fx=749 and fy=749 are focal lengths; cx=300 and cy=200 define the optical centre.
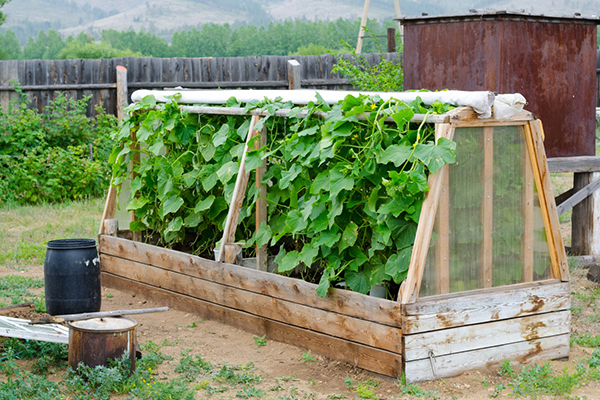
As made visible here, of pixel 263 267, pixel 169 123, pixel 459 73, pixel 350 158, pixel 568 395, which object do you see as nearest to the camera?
pixel 568 395

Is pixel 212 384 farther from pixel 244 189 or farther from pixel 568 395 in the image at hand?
pixel 568 395

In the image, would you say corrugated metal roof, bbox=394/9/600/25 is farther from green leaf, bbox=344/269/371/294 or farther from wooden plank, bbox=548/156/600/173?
green leaf, bbox=344/269/371/294

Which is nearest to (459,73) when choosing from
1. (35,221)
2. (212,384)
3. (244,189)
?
(244,189)

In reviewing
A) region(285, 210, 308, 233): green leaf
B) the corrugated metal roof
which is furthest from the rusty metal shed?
region(285, 210, 308, 233): green leaf

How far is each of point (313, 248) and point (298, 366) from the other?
77 cm

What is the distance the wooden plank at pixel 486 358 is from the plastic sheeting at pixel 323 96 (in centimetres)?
144

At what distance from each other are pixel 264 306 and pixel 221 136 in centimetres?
141

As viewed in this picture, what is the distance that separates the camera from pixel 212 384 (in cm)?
448

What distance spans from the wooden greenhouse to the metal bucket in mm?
1211

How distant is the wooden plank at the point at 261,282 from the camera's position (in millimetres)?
4480

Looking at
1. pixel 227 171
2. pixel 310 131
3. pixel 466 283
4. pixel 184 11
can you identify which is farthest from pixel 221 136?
pixel 184 11

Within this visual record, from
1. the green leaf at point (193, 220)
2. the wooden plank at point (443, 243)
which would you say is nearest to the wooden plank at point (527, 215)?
the wooden plank at point (443, 243)

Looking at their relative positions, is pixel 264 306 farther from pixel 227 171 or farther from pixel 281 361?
pixel 227 171

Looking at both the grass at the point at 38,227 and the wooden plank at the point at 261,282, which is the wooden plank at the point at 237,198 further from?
the grass at the point at 38,227
